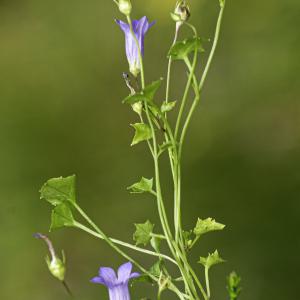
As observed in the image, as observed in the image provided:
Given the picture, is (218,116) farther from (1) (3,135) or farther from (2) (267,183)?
(1) (3,135)

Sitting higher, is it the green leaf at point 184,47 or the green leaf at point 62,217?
the green leaf at point 184,47

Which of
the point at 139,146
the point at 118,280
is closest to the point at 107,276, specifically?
the point at 118,280

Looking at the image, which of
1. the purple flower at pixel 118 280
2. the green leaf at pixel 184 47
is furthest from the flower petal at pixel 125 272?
the green leaf at pixel 184 47

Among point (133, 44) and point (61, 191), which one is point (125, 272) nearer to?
point (61, 191)

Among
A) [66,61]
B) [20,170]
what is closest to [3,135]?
[20,170]

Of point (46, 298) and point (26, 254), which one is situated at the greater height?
point (26, 254)

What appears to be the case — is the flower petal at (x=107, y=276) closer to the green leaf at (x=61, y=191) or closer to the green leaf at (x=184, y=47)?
the green leaf at (x=61, y=191)
